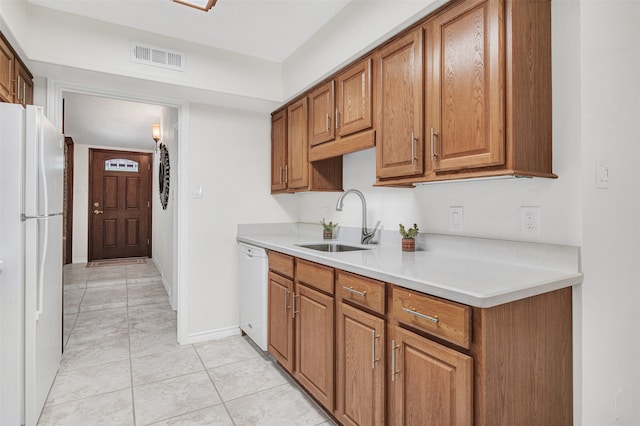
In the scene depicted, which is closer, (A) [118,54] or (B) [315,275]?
(B) [315,275]

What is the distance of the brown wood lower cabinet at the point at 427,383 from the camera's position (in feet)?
3.71

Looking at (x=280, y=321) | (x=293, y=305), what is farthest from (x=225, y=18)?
(x=280, y=321)

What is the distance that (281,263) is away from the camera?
2342 mm

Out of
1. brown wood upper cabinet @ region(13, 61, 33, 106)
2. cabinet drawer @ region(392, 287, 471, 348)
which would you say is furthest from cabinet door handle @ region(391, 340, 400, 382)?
brown wood upper cabinet @ region(13, 61, 33, 106)

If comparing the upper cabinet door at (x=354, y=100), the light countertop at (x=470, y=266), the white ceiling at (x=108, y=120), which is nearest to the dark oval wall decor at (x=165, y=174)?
the white ceiling at (x=108, y=120)

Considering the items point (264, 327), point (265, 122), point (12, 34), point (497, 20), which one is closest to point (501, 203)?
point (497, 20)

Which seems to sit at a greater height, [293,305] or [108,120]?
[108,120]

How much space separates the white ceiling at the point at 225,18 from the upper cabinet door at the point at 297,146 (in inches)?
19.4

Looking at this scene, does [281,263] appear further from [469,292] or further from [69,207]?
[69,207]

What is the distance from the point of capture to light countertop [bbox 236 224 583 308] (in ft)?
3.81

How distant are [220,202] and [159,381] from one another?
4.78 feet

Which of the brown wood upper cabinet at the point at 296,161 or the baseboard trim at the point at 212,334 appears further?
the baseboard trim at the point at 212,334

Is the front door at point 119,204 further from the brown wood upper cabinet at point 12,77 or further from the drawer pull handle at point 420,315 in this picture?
the drawer pull handle at point 420,315

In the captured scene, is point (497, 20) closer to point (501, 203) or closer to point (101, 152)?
point (501, 203)
